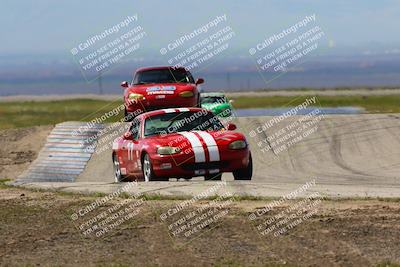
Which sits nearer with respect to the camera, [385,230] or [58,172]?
[385,230]

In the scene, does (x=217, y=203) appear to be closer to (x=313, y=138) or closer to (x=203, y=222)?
(x=203, y=222)

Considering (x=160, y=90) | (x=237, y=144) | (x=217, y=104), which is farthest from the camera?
(x=217, y=104)

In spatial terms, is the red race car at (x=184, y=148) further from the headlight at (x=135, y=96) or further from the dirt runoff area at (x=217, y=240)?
the headlight at (x=135, y=96)

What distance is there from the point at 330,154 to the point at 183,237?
513 inches

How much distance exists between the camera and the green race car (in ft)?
A: 104

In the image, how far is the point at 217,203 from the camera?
36.1 feet

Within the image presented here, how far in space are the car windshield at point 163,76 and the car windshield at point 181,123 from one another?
732 cm

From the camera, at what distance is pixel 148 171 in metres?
15.0

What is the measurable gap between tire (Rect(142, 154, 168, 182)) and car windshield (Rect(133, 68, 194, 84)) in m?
8.18

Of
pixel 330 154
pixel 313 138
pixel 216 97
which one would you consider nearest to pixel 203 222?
pixel 330 154

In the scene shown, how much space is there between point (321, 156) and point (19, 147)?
933 centimetres

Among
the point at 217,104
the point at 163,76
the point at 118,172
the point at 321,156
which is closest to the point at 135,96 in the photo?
the point at 163,76

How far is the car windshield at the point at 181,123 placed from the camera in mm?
15586

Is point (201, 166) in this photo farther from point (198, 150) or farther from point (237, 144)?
point (237, 144)
